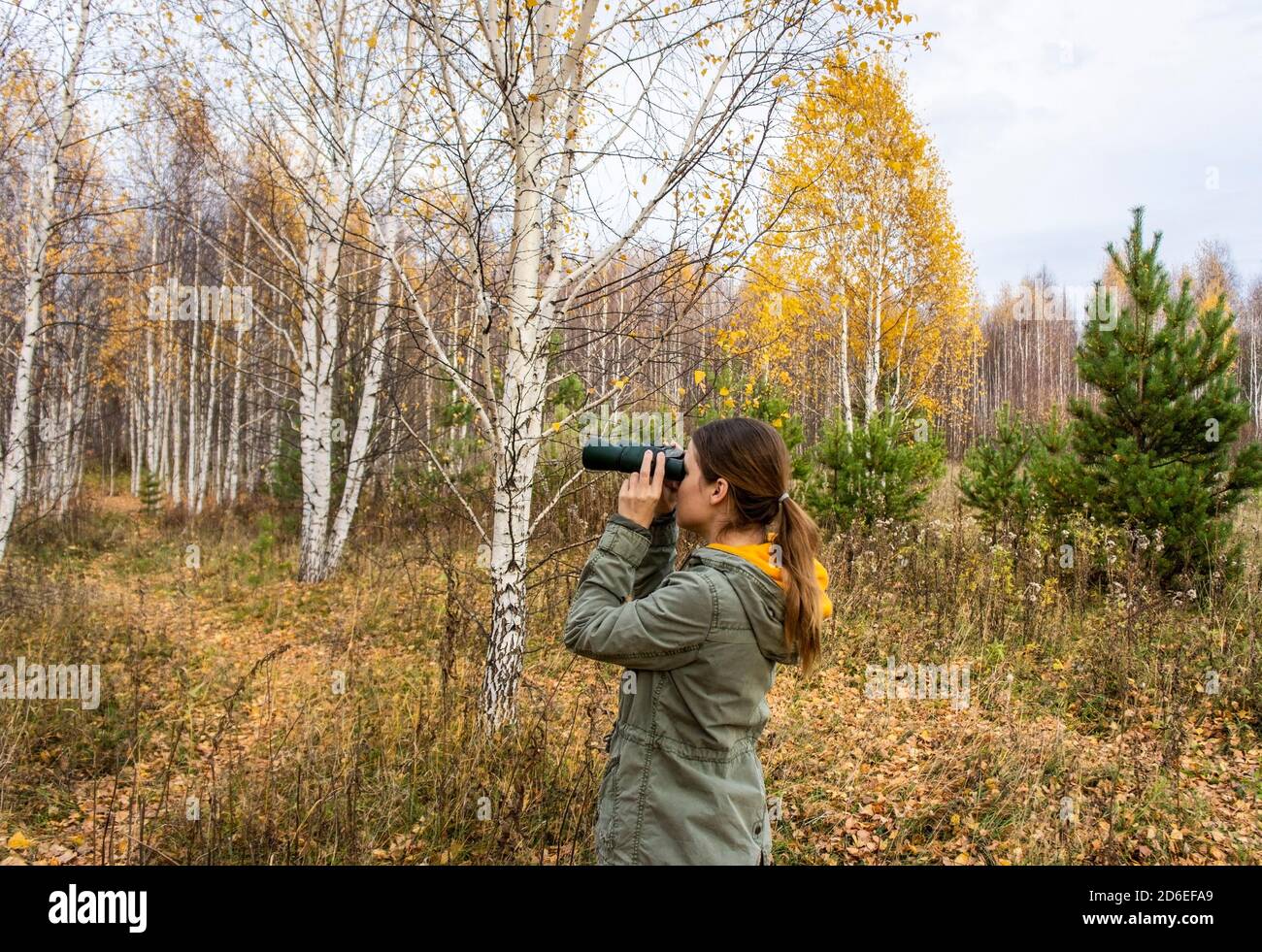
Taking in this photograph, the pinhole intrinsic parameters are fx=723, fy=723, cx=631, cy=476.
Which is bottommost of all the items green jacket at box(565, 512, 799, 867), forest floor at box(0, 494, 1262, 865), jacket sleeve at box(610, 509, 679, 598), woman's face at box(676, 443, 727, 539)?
forest floor at box(0, 494, 1262, 865)

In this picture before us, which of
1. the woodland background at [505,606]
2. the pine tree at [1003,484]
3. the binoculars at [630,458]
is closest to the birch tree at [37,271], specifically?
the woodland background at [505,606]

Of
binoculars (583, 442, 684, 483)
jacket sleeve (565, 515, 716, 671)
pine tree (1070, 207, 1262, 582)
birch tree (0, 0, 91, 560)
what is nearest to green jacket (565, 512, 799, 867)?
jacket sleeve (565, 515, 716, 671)

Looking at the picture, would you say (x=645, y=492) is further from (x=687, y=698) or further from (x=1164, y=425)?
(x=1164, y=425)

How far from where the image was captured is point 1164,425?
22.5ft

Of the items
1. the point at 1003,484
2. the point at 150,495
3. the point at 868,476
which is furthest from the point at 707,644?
the point at 150,495

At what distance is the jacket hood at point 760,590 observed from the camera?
1433 millimetres

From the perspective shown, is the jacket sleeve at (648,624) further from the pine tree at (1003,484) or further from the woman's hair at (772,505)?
the pine tree at (1003,484)

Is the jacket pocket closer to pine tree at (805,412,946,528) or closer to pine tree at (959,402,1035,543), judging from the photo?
pine tree at (805,412,946,528)

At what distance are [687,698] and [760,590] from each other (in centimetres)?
26

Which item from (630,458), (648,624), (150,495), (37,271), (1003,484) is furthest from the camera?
(150,495)

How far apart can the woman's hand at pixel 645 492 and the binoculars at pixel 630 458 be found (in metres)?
0.01

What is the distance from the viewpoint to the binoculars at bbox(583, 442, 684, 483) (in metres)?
1.64

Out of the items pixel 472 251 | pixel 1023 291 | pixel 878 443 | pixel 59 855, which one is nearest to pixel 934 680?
pixel 878 443

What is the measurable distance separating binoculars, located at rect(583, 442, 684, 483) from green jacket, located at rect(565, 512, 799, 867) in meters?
0.22
